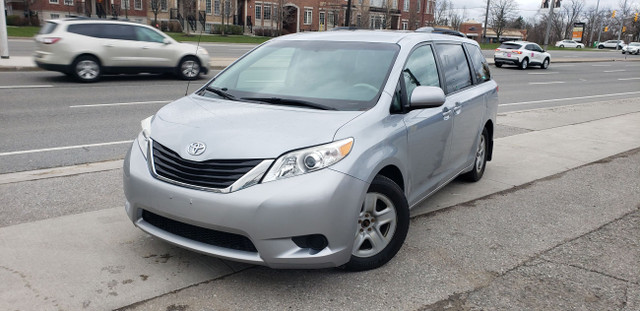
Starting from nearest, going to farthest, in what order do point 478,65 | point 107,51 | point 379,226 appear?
1. point 379,226
2. point 478,65
3. point 107,51

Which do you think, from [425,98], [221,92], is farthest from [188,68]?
[425,98]

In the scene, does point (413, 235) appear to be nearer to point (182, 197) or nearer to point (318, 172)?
point (318, 172)

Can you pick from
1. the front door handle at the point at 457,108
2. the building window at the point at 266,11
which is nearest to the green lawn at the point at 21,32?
the building window at the point at 266,11

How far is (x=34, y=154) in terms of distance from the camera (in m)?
6.78

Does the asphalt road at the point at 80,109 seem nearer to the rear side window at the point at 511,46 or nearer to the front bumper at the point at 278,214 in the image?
the front bumper at the point at 278,214

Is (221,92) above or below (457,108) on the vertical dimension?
above

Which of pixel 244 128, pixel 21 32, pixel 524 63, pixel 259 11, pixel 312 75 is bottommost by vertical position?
pixel 524 63

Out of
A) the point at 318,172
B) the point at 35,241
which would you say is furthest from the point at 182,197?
the point at 35,241

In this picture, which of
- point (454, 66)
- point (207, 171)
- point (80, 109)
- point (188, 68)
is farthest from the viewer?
point (188, 68)

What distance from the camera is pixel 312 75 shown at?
14.0 ft

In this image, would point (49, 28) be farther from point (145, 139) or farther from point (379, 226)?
point (379, 226)

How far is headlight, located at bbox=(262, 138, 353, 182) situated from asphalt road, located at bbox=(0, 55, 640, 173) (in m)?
1.82

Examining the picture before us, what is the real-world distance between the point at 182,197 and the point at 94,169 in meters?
3.27

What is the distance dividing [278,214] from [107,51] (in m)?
13.2
